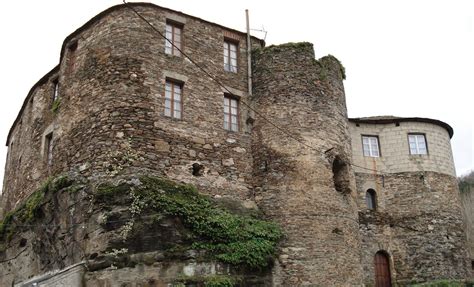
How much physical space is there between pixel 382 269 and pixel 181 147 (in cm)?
1099

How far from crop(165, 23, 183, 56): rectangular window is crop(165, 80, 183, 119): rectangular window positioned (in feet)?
3.92

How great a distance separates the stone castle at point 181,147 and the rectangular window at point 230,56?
48 mm

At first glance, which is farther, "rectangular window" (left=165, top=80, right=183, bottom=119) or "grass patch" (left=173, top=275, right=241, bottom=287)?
"rectangular window" (left=165, top=80, right=183, bottom=119)

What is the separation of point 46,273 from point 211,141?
6.58m

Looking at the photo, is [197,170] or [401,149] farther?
[401,149]

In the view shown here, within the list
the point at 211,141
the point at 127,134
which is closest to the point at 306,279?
the point at 211,141

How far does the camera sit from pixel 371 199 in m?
23.2

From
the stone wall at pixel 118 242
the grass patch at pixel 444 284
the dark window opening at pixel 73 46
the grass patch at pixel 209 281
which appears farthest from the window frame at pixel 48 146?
the grass patch at pixel 444 284

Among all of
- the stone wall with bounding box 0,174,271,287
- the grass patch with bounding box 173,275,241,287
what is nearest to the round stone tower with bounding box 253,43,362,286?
the stone wall with bounding box 0,174,271,287

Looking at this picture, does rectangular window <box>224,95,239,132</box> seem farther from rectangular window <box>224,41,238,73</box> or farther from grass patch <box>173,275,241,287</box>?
grass patch <box>173,275,241,287</box>

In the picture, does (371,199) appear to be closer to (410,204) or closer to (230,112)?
(410,204)

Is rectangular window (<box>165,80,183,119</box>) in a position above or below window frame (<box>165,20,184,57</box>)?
below

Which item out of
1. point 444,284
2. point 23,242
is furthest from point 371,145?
point 23,242

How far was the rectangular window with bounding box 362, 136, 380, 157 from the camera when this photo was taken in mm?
23859
